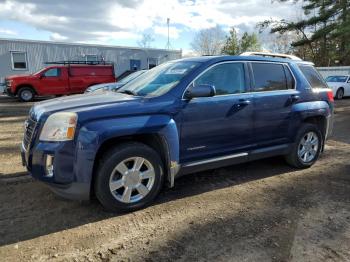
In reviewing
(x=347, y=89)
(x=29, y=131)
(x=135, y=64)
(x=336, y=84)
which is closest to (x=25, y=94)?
(x=135, y=64)

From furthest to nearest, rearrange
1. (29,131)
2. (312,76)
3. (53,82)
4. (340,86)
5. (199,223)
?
(340,86), (53,82), (312,76), (29,131), (199,223)

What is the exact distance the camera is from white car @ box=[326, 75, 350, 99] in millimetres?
19672

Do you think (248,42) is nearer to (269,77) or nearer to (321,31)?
(321,31)

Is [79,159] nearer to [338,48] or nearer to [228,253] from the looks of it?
[228,253]

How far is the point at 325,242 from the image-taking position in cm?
348

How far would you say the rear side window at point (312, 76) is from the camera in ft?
19.1

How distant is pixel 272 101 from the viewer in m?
5.16

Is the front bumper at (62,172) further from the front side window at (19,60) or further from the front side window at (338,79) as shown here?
the front side window at (19,60)

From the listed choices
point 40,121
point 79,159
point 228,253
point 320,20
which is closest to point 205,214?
point 228,253

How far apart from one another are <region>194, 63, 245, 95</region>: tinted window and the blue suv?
0.5 inches

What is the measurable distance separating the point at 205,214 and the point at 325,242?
Answer: 4.20 feet

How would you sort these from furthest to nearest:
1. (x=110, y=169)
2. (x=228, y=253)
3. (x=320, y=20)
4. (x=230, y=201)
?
(x=320, y=20) → (x=230, y=201) → (x=110, y=169) → (x=228, y=253)

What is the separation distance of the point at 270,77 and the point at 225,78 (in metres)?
0.90

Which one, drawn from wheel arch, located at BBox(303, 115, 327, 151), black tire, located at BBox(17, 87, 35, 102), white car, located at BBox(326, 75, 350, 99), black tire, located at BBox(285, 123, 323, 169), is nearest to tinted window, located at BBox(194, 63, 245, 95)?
black tire, located at BBox(285, 123, 323, 169)
